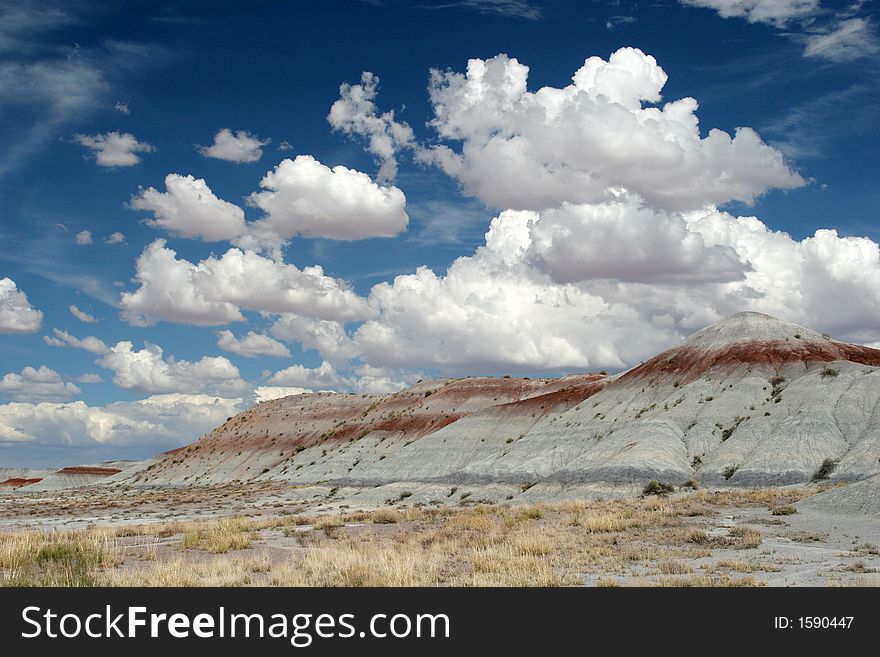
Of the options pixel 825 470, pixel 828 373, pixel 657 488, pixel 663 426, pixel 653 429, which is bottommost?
pixel 657 488

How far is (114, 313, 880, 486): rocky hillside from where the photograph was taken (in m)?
53.0

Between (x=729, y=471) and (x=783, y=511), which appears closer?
(x=783, y=511)

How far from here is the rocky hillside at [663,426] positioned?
5300cm

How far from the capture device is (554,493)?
178 feet

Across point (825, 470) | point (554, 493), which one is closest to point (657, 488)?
point (554, 493)

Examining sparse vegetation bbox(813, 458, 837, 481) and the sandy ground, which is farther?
sparse vegetation bbox(813, 458, 837, 481)

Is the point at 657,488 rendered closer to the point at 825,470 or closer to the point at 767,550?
the point at 825,470

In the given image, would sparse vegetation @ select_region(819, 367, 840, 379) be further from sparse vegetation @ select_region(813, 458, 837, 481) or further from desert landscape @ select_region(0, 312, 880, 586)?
sparse vegetation @ select_region(813, 458, 837, 481)

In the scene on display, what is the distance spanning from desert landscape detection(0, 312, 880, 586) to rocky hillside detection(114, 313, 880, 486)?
0.77 feet

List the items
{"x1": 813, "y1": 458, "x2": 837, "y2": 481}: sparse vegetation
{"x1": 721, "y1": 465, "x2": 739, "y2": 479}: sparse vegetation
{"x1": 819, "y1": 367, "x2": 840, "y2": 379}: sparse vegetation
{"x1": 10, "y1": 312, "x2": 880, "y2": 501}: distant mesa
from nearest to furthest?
{"x1": 813, "y1": 458, "x2": 837, "y2": 481}: sparse vegetation, {"x1": 721, "y1": 465, "x2": 739, "y2": 479}: sparse vegetation, {"x1": 10, "y1": 312, "x2": 880, "y2": 501}: distant mesa, {"x1": 819, "y1": 367, "x2": 840, "y2": 379}: sparse vegetation

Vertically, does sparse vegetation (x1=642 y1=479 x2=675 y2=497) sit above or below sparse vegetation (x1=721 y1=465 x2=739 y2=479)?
below

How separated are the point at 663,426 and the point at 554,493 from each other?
13.3 m

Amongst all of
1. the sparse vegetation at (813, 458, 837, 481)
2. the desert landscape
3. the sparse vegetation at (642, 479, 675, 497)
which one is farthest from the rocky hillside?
the sparse vegetation at (642, 479, 675, 497)
